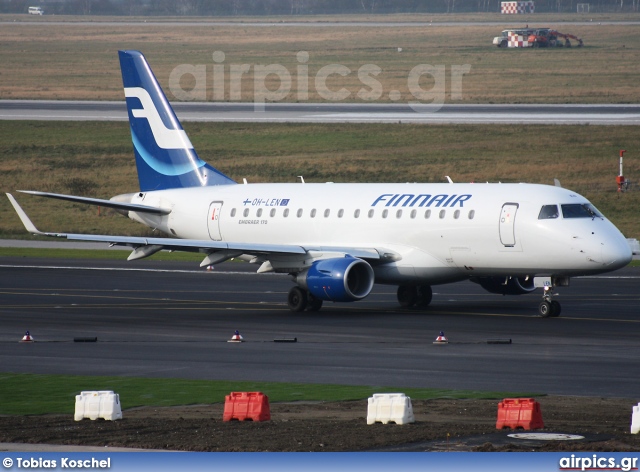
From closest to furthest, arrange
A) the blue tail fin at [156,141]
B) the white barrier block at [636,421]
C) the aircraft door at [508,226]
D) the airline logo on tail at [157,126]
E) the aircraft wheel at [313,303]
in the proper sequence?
the white barrier block at [636,421], the aircraft door at [508,226], the aircraft wheel at [313,303], the blue tail fin at [156,141], the airline logo on tail at [157,126]

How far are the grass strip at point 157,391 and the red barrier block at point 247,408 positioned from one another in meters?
2.52

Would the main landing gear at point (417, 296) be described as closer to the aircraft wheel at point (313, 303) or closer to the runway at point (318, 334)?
the runway at point (318, 334)

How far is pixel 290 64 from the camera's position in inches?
5886

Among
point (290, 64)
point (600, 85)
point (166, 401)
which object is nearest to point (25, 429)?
point (166, 401)

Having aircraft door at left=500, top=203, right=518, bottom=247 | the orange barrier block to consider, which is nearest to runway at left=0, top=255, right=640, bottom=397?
aircraft door at left=500, top=203, right=518, bottom=247

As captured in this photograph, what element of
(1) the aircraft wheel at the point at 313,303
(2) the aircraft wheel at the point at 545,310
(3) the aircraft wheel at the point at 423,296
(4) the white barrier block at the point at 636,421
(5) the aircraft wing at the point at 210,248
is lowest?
(4) the white barrier block at the point at 636,421

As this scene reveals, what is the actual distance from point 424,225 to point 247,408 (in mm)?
20375

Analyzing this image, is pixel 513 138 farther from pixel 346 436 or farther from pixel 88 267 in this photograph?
pixel 346 436

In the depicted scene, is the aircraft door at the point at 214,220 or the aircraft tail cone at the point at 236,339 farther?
the aircraft door at the point at 214,220

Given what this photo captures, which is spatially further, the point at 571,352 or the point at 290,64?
the point at 290,64

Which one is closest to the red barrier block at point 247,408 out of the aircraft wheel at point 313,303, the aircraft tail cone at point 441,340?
the aircraft tail cone at point 441,340

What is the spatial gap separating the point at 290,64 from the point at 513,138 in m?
62.9

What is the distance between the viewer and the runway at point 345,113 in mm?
98562

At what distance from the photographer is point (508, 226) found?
39562 millimetres
